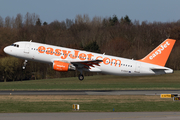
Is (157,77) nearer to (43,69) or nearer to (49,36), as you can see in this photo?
(43,69)

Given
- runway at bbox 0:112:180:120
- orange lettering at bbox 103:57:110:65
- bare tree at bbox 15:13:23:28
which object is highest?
bare tree at bbox 15:13:23:28

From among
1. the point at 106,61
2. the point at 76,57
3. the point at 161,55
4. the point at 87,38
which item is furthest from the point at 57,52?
the point at 87,38

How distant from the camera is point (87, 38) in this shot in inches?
5020

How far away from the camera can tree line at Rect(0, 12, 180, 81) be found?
83.2 metres

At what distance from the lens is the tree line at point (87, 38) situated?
273 feet

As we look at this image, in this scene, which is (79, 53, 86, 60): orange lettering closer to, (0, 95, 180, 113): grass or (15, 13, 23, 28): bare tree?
(0, 95, 180, 113): grass

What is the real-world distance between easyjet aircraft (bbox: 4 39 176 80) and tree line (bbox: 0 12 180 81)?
37.2m

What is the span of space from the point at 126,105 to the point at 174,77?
46443 millimetres

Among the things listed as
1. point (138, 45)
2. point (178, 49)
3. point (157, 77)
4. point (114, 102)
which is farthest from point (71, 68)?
point (138, 45)

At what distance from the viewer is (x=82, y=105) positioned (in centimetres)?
2567

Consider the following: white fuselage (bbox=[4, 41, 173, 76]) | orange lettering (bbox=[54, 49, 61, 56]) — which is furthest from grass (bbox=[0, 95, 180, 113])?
orange lettering (bbox=[54, 49, 61, 56])

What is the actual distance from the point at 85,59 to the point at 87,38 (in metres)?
84.3

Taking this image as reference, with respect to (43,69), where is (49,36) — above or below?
above

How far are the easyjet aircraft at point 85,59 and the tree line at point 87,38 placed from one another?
37.2 m
